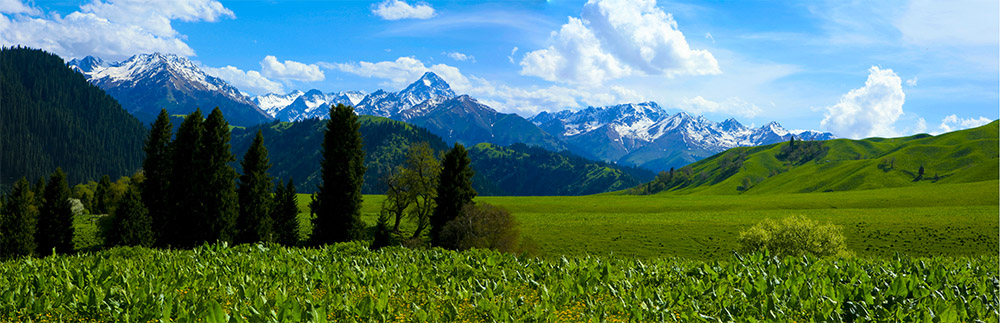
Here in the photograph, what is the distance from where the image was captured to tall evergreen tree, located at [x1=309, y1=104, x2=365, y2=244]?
57000 millimetres

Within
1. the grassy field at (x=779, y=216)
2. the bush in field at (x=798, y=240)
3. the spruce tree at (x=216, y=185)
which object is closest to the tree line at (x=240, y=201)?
the spruce tree at (x=216, y=185)

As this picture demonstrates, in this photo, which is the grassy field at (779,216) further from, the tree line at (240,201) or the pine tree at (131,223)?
the pine tree at (131,223)

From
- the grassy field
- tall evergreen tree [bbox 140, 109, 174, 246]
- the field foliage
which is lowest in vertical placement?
the grassy field

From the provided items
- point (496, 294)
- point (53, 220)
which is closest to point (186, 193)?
point (53, 220)

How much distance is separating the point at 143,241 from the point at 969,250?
335 feet

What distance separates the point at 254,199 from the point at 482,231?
95.3 feet

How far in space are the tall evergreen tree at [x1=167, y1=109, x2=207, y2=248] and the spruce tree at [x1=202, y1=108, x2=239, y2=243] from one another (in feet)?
1.50

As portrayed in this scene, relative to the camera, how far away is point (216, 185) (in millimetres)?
50469

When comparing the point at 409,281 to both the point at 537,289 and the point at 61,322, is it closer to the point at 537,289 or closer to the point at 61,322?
the point at 537,289

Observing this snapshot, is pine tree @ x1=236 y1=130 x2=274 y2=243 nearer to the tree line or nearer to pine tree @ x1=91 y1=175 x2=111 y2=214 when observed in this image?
the tree line

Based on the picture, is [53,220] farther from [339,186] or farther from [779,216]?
[779,216]

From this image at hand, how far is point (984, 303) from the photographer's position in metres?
9.17

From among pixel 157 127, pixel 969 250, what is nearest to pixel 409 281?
pixel 157 127

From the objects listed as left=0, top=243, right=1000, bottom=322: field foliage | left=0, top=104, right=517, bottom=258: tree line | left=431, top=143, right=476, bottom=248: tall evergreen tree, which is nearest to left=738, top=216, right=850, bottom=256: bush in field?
left=0, top=104, right=517, bottom=258: tree line
